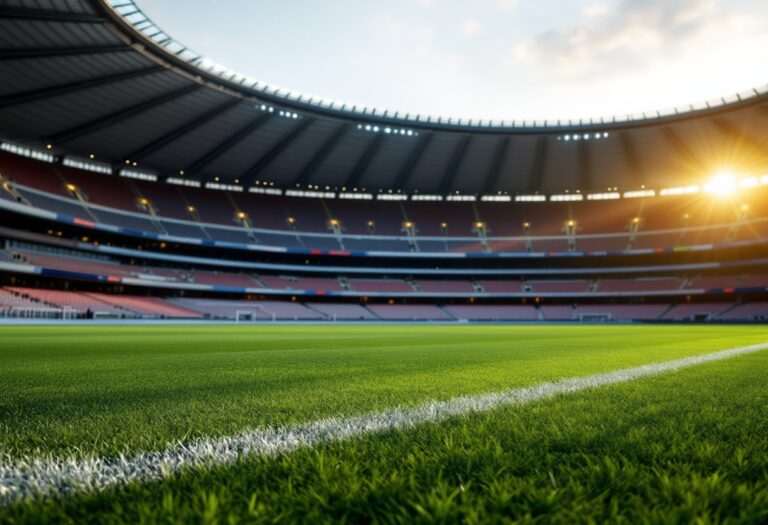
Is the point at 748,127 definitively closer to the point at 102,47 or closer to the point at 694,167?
the point at 694,167

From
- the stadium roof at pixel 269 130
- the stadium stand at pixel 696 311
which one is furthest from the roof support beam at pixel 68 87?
the stadium stand at pixel 696 311

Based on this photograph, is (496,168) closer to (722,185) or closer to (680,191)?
(680,191)

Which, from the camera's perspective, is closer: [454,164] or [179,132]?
[179,132]

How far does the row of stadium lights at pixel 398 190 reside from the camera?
48062 millimetres

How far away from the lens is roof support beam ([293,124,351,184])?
45397 millimetres

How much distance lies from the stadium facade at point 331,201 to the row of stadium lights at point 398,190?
24 cm

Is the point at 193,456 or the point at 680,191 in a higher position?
the point at 680,191

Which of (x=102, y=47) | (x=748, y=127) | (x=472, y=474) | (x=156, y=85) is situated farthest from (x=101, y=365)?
(x=748, y=127)

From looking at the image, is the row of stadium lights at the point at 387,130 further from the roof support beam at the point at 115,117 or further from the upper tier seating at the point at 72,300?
the upper tier seating at the point at 72,300

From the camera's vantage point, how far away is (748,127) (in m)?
41.4

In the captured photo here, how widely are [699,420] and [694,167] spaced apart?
5855 cm

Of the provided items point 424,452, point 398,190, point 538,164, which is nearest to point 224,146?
point 398,190

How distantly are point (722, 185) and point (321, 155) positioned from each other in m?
46.8

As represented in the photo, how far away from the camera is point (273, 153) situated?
161ft
